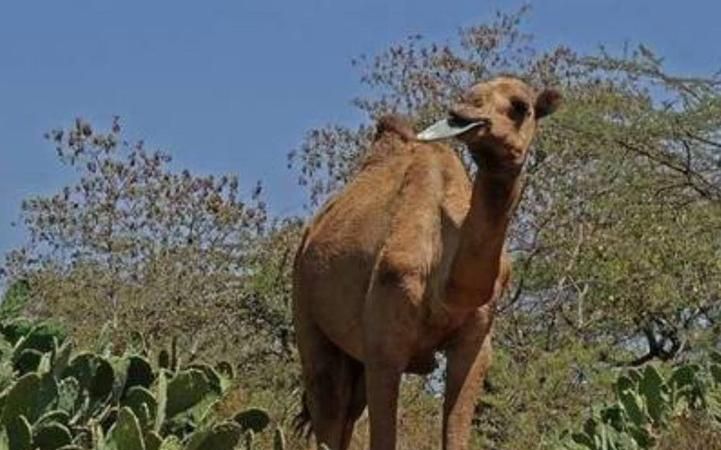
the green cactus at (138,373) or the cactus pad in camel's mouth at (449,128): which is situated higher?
the cactus pad in camel's mouth at (449,128)

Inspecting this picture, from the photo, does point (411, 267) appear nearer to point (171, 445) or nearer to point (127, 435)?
point (171, 445)

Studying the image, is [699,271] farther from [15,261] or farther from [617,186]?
[15,261]

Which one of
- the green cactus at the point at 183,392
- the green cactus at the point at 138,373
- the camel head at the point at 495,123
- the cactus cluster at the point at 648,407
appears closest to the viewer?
the camel head at the point at 495,123

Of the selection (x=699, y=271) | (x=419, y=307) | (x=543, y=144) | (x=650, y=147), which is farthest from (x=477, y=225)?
(x=543, y=144)

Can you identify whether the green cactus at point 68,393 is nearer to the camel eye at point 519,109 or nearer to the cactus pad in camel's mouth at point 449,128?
the cactus pad in camel's mouth at point 449,128

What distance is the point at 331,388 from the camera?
850cm

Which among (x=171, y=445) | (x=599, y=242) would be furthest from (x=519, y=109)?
(x=599, y=242)

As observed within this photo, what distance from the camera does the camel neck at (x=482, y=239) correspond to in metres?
6.22

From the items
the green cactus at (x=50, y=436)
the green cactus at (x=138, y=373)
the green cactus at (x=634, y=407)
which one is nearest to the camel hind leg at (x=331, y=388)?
the green cactus at (x=634, y=407)

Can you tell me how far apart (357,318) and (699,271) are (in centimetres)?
1010

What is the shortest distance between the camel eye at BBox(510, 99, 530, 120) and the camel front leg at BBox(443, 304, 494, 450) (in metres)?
1.14

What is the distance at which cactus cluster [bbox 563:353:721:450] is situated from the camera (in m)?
9.13

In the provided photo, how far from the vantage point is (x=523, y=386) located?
15.1 meters

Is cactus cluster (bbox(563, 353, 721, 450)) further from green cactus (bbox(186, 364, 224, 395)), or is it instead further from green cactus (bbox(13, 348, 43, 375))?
green cactus (bbox(13, 348, 43, 375))
